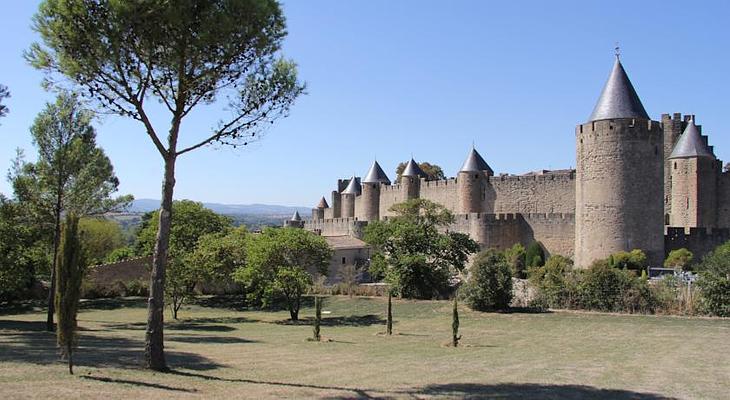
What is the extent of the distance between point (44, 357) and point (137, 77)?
5481 millimetres

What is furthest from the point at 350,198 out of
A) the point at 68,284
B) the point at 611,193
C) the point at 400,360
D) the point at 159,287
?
the point at 68,284

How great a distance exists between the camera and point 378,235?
108 feet

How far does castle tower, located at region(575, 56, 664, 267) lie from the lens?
3166cm

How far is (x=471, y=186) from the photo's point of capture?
49562mm

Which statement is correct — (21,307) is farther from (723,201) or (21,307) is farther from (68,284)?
(723,201)

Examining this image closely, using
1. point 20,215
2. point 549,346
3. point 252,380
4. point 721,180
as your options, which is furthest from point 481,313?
point 721,180

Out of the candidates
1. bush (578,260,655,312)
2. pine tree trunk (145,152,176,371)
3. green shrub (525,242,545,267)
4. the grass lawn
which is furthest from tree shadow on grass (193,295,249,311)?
pine tree trunk (145,152,176,371)

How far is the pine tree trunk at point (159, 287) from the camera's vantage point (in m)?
11.7

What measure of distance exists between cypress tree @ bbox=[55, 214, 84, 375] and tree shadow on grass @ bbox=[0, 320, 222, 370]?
1103mm

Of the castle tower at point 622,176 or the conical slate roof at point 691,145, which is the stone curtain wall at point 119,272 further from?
the conical slate roof at point 691,145

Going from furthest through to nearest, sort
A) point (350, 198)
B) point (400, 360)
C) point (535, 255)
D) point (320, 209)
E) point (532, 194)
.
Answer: point (320, 209), point (350, 198), point (532, 194), point (535, 255), point (400, 360)

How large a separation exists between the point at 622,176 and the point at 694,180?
903 cm

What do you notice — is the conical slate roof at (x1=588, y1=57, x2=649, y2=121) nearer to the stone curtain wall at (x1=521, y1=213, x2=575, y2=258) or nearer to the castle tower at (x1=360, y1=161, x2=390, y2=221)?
the stone curtain wall at (x1=521, y1=213, x2=575, y2=258)

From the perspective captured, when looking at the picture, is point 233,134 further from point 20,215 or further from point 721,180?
point 721,180
